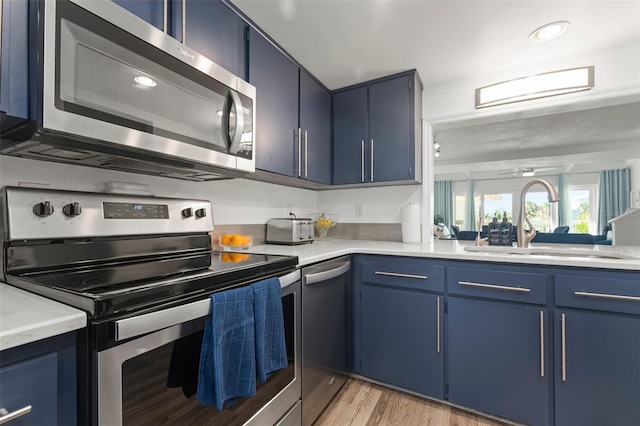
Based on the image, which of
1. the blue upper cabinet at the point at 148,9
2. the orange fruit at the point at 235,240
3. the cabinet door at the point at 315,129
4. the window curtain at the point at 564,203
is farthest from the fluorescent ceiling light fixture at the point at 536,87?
the window curtain at the point at 564,203

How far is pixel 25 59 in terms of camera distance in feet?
2.53

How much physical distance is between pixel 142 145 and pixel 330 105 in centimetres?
174

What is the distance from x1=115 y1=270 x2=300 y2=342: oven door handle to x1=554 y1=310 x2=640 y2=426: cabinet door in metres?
1.60

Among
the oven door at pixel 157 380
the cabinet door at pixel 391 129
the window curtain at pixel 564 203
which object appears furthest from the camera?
the window curtain at pixel 564 203

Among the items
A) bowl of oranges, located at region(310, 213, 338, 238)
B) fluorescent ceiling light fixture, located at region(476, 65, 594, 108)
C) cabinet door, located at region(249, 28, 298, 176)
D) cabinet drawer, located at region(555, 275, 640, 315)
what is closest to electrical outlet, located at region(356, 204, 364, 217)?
bowl of oranges, located at region(310, 213, 338, 238)

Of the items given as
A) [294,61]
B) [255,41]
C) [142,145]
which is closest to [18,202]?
[142,145]

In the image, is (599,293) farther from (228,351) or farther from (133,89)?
(133,89)

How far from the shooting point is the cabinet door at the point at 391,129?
7.09ft

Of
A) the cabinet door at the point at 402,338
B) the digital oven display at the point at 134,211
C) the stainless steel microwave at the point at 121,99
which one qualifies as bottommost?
the cabinet door at the point at 402,338

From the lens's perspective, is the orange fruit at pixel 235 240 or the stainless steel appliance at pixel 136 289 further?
the orange fruit at pixel 235 240

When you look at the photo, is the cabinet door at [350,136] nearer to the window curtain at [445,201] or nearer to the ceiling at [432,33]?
the ceiling at [432,33]

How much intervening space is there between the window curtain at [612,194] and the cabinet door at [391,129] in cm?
731

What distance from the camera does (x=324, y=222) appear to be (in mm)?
2506

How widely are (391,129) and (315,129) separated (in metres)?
0.57
